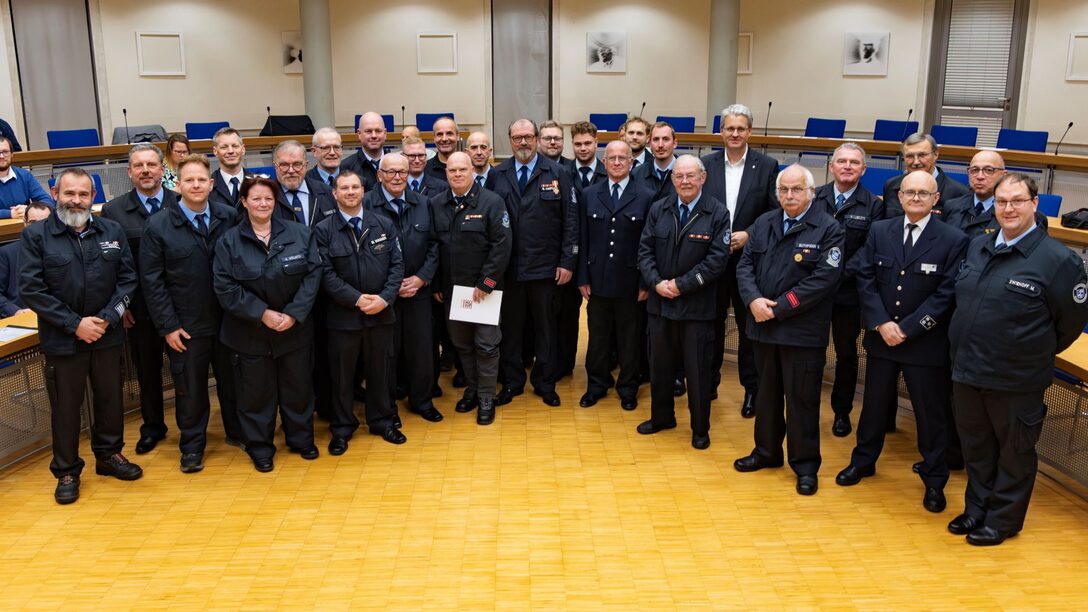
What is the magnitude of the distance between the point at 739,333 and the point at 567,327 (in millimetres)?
1202

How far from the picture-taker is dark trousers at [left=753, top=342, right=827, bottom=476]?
4.77 metres

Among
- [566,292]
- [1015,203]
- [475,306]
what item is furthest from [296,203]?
[1015,203]

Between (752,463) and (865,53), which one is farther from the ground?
(865,53)

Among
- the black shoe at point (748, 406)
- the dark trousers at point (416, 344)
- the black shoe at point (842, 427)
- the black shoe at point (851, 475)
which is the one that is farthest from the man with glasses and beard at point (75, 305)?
the black shoe at point (842, 427)

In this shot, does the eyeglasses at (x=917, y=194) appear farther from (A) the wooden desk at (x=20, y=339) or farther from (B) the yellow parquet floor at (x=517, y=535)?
(A) the wooden desk at (x=20, y=339)

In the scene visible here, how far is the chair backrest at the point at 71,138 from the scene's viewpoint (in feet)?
35.9

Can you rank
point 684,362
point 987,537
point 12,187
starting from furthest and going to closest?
point 12,187
point 684,362
point 987,537

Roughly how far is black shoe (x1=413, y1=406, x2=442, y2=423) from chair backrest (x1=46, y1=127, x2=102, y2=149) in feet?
24.5

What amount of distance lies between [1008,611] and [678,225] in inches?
101

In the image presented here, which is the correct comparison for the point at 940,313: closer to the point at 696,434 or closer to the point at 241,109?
the point at 696,434

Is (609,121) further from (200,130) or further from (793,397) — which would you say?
(793,397)

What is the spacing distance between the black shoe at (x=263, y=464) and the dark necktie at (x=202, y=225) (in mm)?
1295

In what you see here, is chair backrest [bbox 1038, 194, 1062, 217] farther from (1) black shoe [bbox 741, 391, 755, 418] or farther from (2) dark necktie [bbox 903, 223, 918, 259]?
(2) dark necktie [bbox 903, 223, 918, 259]

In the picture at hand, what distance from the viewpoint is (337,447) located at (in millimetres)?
5328
